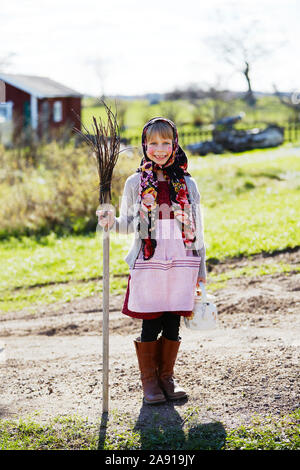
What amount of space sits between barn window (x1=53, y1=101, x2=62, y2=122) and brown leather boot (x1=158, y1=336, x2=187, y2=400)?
96.7ft

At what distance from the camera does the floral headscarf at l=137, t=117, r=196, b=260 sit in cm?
360

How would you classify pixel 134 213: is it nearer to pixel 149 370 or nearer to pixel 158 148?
pixel 158 148

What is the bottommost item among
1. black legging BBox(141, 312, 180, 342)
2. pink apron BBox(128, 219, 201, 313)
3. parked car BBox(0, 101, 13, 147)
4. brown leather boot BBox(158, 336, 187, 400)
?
brown leather boot BBox(158, 336, 187, 400)

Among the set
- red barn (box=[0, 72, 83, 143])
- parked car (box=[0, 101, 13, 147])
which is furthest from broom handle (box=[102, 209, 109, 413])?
red barn (box=[0, 72, 83, 143])

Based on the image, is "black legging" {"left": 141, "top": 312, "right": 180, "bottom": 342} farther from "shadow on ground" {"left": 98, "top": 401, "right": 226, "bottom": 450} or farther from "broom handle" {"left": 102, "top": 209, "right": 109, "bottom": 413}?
"shadow on ground" {"left": 98, "top": 401, "right": 226, "bottom": 450}

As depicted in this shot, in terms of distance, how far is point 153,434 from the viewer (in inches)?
138

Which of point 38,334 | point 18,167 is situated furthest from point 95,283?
point 18,167

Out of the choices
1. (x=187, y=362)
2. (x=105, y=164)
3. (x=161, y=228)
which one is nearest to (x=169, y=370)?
(x=187, y=362)

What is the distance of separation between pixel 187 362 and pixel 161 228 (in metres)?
1.42

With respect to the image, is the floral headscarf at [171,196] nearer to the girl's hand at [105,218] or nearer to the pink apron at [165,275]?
the pink apron at [165,275]

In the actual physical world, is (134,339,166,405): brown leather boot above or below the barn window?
below

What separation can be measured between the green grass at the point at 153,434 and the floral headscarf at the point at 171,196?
41.0 inches

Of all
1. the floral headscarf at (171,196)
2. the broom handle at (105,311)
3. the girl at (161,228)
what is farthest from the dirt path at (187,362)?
the floral headscarf at (171,196)

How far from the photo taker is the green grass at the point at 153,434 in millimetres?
3389
